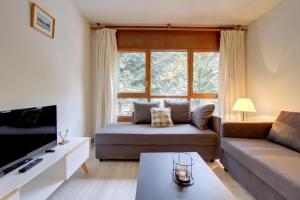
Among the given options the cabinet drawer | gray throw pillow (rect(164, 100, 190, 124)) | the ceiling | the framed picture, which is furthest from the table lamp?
the framed picture

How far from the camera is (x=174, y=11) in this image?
11.5 ft

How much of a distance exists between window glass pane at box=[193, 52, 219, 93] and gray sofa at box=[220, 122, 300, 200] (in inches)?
65.9

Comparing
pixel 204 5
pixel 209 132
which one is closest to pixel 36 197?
pixel 209 132

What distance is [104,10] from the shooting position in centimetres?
349

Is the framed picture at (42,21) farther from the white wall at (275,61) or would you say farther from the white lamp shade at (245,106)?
the white wall at (275,61)

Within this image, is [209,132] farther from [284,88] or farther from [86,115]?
[86,115]

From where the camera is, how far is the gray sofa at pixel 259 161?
157cm

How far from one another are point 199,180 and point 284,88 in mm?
2257

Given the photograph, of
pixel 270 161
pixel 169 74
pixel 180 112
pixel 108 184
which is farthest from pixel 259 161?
pixel 169 74

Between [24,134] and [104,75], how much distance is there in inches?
96.7

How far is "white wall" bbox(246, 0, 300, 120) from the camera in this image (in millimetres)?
2809

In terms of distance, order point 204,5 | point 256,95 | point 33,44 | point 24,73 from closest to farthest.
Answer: point 24,73 < point 33,44 < point 204,5 < point 256,95

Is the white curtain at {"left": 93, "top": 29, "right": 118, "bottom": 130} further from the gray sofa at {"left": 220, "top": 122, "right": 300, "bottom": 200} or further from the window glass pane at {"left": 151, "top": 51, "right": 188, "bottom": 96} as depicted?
the gray sofa at {"left": 220, "top": 122, "right": 300, "bottom": 200}

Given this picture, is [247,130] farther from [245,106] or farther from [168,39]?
[168,39]
